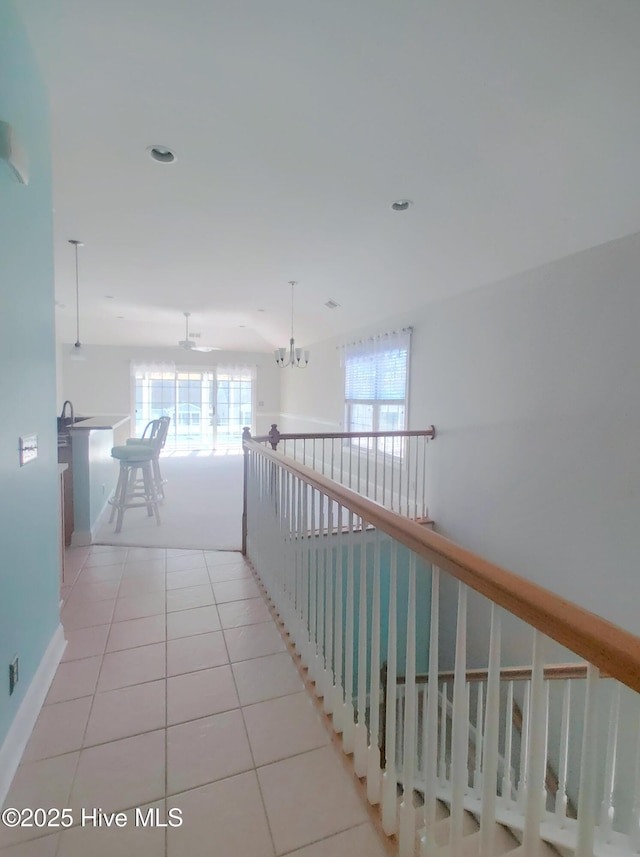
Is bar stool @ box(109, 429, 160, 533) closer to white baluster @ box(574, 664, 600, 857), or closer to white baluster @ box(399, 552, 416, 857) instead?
white baluster @ box(399, 552, 416, 857)

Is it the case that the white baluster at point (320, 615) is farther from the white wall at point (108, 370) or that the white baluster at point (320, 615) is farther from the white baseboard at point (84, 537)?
the white wall at point (108, 370)

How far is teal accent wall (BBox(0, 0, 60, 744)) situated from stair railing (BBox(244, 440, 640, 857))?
3.64 ft

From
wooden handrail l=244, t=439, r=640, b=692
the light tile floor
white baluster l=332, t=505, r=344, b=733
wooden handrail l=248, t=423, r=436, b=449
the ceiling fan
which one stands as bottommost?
the light tile floor

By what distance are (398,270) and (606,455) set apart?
2.38 metres

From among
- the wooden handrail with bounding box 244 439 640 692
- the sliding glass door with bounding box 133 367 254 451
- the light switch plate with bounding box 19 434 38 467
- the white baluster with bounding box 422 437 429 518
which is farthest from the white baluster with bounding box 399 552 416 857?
the sliding glass door with bounding box 133 367 254 451

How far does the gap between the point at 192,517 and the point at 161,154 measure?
325 cm

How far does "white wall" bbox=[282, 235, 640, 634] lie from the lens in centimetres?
246

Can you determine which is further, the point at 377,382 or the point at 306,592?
the point at 377,382

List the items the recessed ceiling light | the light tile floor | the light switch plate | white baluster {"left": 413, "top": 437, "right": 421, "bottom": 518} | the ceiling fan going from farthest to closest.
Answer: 1. the ceiling fan
2. white baluster {"left": 413, "top": 437, "right": 421, "bottom": 518}
3. the recessed ceiling light
4. the light switch plate
5. the light tile floor

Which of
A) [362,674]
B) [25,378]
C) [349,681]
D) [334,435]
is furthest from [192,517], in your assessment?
[362,674]

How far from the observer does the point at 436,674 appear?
1.02 meters

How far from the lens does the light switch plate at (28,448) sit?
1555mm

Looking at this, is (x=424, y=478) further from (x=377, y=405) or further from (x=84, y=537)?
(x=84, y=537)

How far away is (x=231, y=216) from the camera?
3.29 metres
